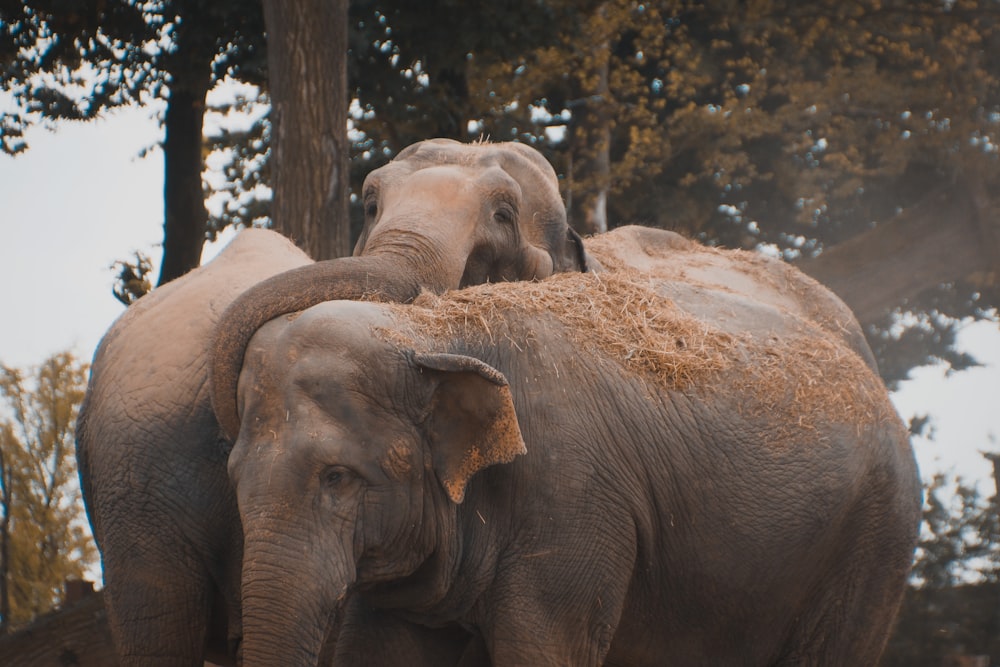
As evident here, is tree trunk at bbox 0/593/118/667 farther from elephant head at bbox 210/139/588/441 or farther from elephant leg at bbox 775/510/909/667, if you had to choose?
elephant leg at bbox 775/510/909/667

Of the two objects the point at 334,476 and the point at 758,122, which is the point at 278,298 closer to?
the point at 334,476

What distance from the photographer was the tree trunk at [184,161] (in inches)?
559

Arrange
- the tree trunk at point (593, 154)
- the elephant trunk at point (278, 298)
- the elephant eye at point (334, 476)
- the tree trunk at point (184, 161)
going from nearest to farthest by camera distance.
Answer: the elephant eye at point (334, 476)
the elephant trunk at point (278, 298)
the tree trunk at point (184, 161)
the tree trunk at point (593, 154)

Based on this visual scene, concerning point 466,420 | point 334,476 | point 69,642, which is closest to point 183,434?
point 334,476

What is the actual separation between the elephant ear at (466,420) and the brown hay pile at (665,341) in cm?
18

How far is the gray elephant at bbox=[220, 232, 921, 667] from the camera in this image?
17.0ft

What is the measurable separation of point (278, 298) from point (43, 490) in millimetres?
13464

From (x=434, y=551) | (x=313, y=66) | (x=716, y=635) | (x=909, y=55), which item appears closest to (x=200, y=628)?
(x=434, y=551)

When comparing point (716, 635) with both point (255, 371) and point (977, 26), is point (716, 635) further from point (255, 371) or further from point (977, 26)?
point (977, 26)

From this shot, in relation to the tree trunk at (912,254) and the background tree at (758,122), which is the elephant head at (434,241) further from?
the tree trunk at (912,254)

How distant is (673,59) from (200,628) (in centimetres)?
1462

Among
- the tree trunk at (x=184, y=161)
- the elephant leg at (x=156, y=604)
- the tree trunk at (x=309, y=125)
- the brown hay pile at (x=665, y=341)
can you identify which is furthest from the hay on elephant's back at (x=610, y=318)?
the tree trunk at (x=184, y=161)

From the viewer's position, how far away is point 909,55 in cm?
1847

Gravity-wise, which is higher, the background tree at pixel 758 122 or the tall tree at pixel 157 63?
the background tree at pixel 758 122
